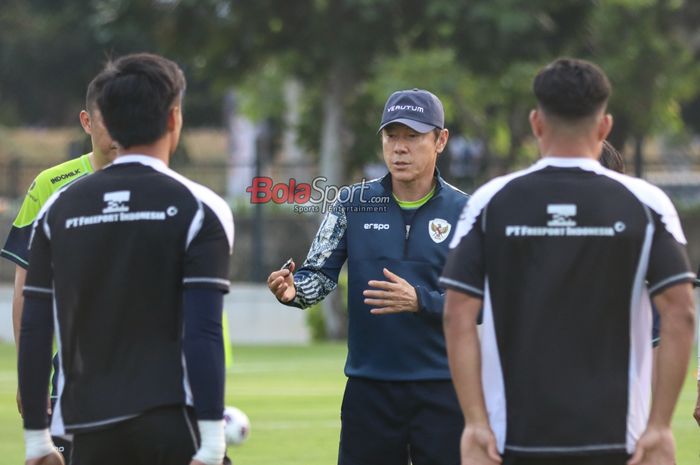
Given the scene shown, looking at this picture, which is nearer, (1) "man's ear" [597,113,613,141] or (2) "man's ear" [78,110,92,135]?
(1) "man's ear" [597,113,613,141]

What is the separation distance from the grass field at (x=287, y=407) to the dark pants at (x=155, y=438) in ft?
19.8

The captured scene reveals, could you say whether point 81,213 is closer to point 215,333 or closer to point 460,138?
point 215,333

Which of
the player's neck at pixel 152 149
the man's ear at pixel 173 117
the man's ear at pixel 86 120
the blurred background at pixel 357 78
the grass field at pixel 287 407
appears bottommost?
the grass field at pixel 287 407

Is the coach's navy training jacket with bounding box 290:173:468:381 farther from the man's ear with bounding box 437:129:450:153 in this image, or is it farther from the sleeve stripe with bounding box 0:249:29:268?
the sleeve stripe with bounding box 0:249:29:268

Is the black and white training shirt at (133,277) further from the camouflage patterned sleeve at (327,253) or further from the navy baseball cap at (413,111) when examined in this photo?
the navy baseball cap at (413,111)

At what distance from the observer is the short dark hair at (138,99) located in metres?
5.07

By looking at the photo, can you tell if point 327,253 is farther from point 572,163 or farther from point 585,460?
point 585,460

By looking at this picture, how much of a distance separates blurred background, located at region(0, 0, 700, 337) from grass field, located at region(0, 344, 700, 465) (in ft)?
15.7

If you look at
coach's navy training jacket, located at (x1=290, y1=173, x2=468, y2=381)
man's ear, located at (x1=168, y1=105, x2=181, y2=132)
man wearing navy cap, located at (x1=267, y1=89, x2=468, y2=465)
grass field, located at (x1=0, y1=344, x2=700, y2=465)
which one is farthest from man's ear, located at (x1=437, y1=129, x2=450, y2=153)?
grass field, located at (x1=0, y1=344, x2=700, y2=465)

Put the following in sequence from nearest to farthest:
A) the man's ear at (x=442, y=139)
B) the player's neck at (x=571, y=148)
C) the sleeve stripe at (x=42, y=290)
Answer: the player's neck at (x=571, y=148), the sleeve stripe at (x=42, y=290), the man's ear at (x=442, y=139)

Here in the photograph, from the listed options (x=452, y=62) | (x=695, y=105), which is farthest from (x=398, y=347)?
(x=695, y=105)

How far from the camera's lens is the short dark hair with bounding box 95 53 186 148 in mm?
5074

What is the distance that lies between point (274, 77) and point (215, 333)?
1073 inches

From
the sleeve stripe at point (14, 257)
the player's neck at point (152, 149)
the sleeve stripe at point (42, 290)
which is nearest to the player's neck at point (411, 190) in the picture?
the sleeve stripe at point (14, 257)
